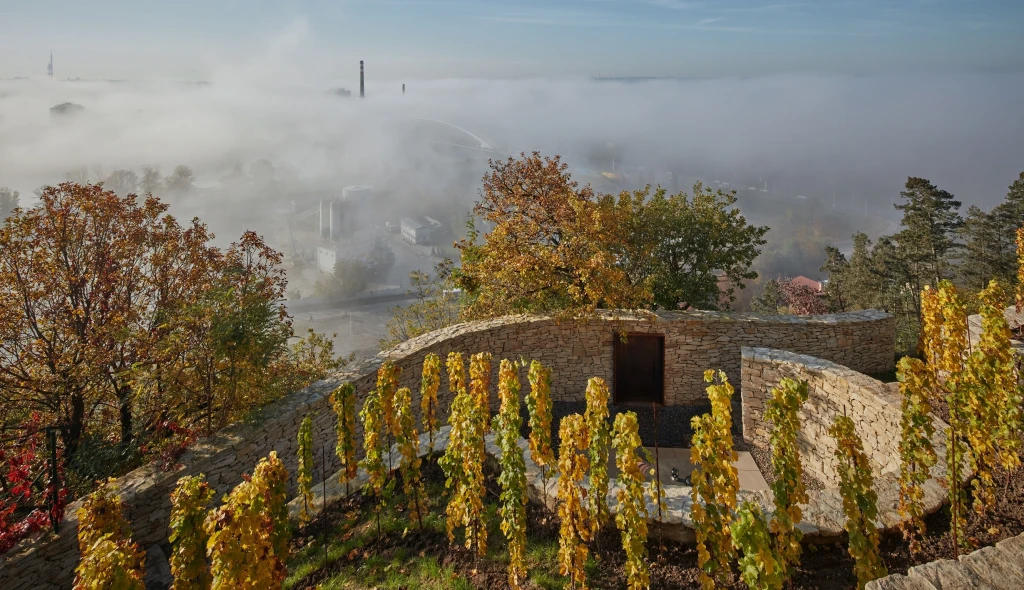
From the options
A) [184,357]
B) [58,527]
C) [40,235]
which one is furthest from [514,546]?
[40,235]

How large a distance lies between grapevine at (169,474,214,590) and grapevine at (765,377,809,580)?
16.0ft

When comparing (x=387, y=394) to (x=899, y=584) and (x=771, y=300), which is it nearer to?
(x=899, y=584)

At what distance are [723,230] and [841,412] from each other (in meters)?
7.35

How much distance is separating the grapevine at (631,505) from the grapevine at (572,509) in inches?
17.8

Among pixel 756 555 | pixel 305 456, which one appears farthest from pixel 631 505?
pixel 305 456

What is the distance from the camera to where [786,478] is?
15.5ft

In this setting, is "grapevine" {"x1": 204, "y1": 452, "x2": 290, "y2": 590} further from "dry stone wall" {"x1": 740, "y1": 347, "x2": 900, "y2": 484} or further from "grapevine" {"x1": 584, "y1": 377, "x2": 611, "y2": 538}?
"dry stone wall" {"x1": 740, "y1": 347, "x2": 900, "y2": 484}

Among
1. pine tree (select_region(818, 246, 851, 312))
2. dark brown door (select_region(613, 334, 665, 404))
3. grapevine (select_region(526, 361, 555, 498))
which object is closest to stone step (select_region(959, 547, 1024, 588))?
grapevine (select_region(526, 361, 555, 498))

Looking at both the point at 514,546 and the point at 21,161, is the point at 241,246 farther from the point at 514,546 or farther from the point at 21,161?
the point at 21,161

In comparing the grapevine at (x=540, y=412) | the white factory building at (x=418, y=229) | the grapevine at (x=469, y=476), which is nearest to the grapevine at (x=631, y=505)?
the grapevine at (x=540, y=412)

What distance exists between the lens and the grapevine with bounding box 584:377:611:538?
5.43 m

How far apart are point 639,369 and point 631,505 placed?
8.02 meters

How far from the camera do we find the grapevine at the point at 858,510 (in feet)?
14.9

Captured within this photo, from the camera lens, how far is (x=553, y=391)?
12.4 m
